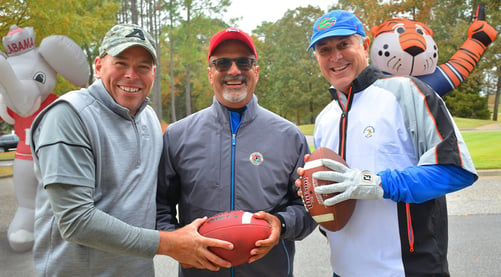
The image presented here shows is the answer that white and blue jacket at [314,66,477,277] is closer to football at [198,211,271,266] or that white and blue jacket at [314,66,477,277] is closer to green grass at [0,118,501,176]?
football at [198,211,271,266]

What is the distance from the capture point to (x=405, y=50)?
4520 millimetres

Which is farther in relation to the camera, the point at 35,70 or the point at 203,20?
the point at 203,20

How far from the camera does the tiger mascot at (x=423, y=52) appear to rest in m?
4.50

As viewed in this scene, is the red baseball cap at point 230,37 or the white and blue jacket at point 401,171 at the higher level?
the red baseball cap at point 230,37

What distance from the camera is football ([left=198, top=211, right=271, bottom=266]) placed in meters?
2.03

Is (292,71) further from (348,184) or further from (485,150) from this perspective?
(348,184)

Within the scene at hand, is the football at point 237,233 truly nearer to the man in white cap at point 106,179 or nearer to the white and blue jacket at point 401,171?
the man in white cap at point 106,179

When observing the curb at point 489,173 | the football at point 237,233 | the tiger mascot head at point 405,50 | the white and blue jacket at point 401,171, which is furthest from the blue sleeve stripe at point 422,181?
the curb at point 489,173

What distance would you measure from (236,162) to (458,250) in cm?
387

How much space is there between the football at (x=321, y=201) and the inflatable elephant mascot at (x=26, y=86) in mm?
4437

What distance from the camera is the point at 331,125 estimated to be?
2.46 m

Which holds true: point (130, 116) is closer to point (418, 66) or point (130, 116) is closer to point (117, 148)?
point (117, 148)

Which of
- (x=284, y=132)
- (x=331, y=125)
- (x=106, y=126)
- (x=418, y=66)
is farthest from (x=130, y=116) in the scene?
(x=418, y=66)

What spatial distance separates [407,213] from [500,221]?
483 cm
